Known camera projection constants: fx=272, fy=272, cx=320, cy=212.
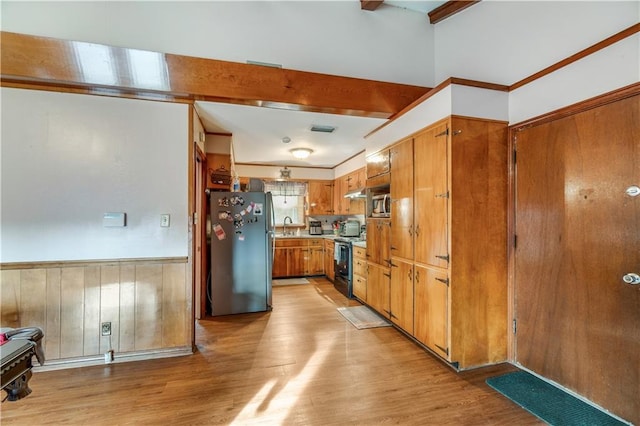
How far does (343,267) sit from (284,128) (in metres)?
2.49

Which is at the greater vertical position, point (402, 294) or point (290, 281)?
point (402, 294)

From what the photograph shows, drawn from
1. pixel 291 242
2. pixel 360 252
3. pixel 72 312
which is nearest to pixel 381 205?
pixel 360 252

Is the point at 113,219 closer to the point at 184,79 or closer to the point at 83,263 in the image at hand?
the point at 83,263

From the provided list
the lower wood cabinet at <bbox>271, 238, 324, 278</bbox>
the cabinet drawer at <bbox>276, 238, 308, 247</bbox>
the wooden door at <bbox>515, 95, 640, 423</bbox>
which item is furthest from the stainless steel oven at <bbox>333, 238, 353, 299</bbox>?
the wooden door at <bbox>515, 95, 640, 423</bbox>

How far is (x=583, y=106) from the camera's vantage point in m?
1.91

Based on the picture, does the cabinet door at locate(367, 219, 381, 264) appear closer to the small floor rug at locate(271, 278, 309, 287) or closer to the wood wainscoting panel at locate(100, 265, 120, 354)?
the small floor rug at locate(271, 278, 309, 287)

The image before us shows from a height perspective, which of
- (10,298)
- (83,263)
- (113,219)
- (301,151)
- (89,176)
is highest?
(301,151)

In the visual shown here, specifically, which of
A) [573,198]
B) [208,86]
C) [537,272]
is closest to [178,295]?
[208,86]

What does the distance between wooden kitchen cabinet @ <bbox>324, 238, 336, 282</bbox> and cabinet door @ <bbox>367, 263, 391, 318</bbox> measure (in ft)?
4.99

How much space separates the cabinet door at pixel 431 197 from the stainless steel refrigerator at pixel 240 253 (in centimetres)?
214

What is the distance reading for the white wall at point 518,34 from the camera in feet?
6.13

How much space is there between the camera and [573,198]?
1981 millimetres

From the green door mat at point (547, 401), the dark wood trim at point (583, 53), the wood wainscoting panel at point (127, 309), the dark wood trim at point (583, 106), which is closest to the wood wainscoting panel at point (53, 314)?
the wood wainscoting panel at point (127, 309)

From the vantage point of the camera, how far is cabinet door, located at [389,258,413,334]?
9.45 feet
